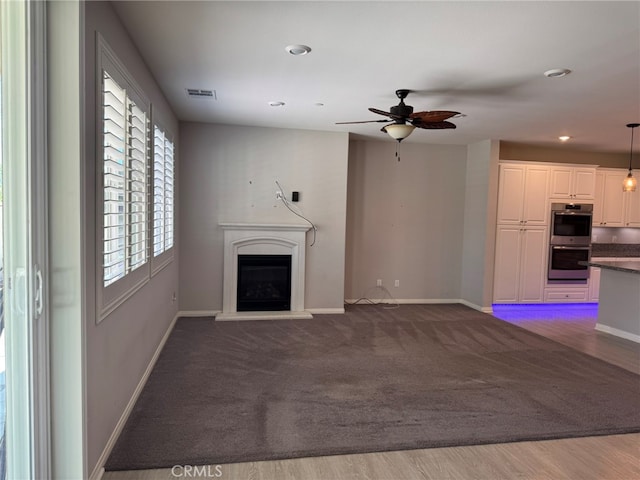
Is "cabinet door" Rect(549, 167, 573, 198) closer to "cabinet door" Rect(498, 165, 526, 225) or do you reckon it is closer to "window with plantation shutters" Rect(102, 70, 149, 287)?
"cabinet door" Rect(498, 165, 526, 225)

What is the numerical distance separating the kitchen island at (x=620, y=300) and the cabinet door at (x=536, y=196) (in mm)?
1349

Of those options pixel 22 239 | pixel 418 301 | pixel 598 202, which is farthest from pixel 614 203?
pixel 22 239

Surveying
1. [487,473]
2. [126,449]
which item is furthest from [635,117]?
[126,449]

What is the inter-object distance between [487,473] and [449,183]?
500cm

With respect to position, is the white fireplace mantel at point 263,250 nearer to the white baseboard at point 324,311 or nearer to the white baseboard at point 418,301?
the white baseboard at point 324,311

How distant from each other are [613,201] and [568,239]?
3.90ft

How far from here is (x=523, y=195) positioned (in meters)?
6.29

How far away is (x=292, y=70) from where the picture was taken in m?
3.30

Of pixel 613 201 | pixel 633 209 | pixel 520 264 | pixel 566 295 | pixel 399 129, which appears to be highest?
pixel 399 129

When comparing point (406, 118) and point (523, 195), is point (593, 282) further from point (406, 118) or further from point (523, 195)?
point (406, 118)

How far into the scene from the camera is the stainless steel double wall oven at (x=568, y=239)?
644 centimetres

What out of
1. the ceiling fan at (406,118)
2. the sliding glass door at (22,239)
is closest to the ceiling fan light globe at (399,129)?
the ceiling fan at (406,118)

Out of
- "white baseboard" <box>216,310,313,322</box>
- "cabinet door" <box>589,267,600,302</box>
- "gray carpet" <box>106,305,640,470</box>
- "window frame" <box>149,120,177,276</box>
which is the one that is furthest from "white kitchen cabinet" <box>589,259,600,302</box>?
"window frame" <box>149,120,177,276</box>

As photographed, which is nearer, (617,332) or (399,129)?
(399,129)
